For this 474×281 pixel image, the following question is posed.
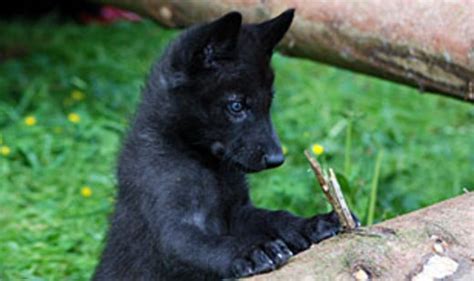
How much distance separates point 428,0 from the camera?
439cm

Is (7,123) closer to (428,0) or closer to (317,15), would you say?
(317,15)

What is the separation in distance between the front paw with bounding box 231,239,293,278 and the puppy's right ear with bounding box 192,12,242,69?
656mm

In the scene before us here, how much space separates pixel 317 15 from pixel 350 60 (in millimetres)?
238

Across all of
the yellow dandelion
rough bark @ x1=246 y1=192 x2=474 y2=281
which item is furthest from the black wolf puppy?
the yellow dandelion

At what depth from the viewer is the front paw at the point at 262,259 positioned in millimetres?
3219

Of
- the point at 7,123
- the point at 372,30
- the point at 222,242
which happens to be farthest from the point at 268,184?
the point at 222,242

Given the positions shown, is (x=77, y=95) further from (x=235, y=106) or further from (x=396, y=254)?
(x=396, y=254)

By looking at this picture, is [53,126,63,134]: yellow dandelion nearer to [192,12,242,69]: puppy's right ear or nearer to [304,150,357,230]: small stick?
[192,12,242,69]: puppy's right ear

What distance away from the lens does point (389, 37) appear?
14.7 ft

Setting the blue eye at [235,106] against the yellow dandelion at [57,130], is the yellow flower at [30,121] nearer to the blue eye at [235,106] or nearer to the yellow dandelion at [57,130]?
the yellow dandelion at [57,130]

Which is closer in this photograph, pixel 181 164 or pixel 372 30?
pixel 181 164

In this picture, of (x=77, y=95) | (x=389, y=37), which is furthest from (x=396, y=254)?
(x=77, y=95)

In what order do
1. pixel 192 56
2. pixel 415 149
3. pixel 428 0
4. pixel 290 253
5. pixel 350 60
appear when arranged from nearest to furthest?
pixel 290 253 → pixel 192 56 → pixel 428 0 → pixel 350 60 → pixel 415 149

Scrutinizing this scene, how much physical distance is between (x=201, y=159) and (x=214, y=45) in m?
0.40
